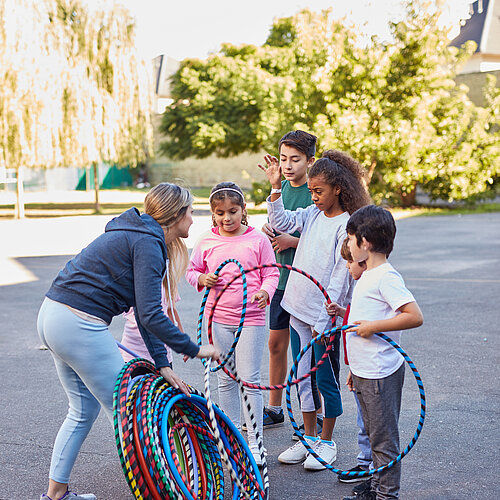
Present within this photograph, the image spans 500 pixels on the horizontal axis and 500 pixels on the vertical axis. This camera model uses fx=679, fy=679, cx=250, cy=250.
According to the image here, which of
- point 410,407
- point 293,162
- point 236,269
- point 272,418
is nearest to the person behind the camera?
point 236,269

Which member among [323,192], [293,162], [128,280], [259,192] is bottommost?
[259,192]

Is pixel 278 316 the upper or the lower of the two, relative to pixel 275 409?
upper

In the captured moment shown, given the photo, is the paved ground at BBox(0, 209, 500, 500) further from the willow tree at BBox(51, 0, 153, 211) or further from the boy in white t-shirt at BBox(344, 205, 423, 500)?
the willow tree at BBox(51, 0, 153, 211)

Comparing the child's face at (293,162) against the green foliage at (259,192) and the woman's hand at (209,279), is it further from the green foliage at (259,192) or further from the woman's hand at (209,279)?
the green foliage at (259,192)

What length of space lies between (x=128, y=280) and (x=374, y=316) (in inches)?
48.5

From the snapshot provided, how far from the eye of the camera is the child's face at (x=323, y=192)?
13.5 feet

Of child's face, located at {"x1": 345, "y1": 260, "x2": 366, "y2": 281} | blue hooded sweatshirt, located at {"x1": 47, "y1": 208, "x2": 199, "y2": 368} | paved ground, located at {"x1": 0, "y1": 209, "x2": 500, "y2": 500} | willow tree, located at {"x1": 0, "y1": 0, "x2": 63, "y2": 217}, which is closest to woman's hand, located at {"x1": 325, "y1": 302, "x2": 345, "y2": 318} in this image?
child's face, located at {"x1": 345, "y1": 260, "x2": 366, "y2": 281}

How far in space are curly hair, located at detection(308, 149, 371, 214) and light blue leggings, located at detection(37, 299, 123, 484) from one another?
1.61 meters

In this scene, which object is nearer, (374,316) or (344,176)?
(374,316)

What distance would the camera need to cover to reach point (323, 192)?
4.11 m

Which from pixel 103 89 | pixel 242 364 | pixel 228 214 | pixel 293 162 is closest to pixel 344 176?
pixel 293 162

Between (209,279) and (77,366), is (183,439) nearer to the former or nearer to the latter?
(77,366)

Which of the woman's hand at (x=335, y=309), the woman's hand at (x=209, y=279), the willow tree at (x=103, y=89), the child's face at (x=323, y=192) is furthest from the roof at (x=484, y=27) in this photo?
the woman's hand at (x=335, y=309)

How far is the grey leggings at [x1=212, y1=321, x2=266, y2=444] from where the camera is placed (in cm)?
416
